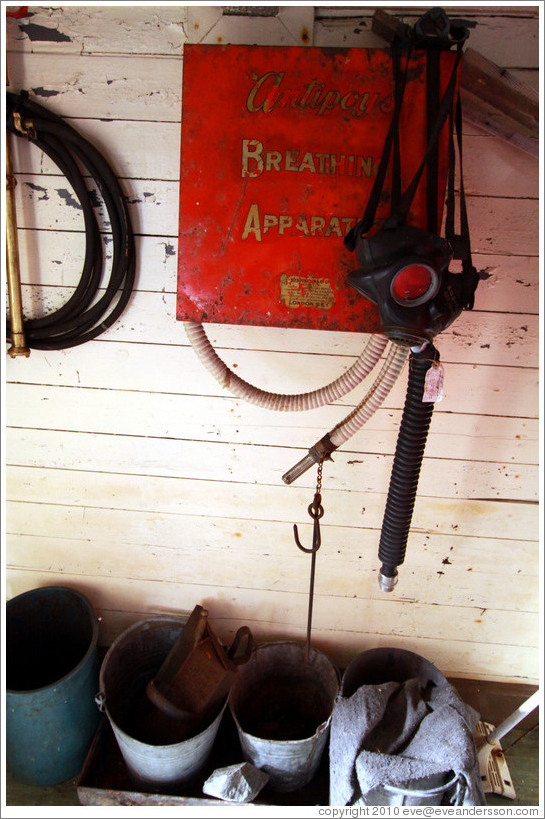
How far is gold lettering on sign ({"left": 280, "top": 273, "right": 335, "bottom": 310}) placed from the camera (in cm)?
97

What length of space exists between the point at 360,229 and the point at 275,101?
0.29 m

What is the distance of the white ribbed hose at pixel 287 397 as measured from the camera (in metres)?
1.06

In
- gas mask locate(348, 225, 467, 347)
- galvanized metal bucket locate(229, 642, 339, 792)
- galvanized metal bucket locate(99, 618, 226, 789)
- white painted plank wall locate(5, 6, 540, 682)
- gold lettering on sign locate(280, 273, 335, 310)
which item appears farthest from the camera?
galvanized metal bucket locate(229, 642, 339, 792)

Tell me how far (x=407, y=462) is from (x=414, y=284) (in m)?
0.43

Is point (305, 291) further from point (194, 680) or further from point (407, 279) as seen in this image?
point (194, 680)

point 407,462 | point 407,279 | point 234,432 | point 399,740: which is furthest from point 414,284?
point 399,740

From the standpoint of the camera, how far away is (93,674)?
1497 millimetres

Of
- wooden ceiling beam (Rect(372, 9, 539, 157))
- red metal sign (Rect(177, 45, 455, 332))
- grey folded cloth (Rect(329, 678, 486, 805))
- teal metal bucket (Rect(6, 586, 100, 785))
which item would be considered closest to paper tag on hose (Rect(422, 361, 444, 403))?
red metal sign (Rect(177, 45, 455, 332))

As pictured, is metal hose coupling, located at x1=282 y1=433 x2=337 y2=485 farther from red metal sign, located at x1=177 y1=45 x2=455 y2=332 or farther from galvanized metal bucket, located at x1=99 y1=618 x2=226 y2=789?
galvanized metal bucket, located at x1=99 y1=618 x2=226 y2=789

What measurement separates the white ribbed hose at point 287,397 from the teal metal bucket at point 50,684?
0.92 metres

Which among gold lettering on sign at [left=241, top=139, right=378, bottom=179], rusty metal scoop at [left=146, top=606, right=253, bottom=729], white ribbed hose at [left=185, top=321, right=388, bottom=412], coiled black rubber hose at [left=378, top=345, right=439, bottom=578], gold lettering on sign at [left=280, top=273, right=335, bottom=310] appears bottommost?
rusty metal scoop at [left=146, top=606, right=253, bottom=729]

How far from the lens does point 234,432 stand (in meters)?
1.43

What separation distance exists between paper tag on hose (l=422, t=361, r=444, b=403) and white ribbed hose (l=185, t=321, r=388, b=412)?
109 millimetres

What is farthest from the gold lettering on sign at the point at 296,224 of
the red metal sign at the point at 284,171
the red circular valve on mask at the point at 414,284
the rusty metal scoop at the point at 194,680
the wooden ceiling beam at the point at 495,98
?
the rusty metal scoop at the point at 194,680
